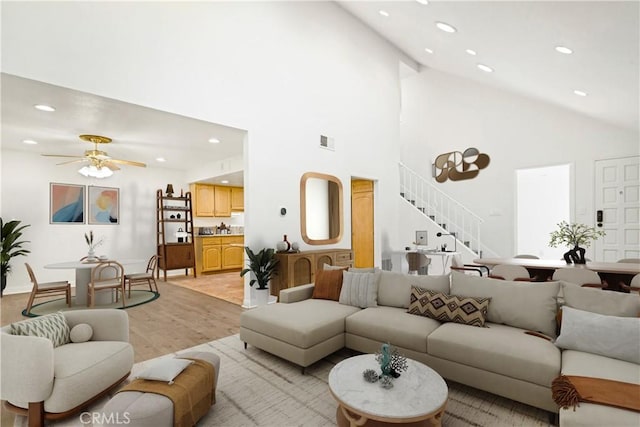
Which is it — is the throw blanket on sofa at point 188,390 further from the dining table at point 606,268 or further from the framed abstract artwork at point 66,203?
the framed abstract artwork at point 66,203

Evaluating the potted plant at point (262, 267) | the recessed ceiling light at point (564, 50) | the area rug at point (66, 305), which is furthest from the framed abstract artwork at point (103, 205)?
the recessed ceiling light at point (564, 50)

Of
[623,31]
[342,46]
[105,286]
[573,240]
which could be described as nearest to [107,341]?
[105,286]

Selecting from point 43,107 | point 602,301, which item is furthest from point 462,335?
point 43,107

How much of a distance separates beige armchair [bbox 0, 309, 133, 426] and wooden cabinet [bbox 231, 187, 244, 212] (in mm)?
6723

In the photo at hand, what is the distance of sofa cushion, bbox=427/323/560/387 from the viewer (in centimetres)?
203

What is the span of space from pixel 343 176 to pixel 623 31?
4361 millimetres

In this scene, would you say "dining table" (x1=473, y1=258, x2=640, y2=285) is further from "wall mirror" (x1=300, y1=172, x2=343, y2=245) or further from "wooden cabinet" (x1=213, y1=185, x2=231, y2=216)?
"wooden cabinet" (x1=213, y1=185, x2=231, y2=216)

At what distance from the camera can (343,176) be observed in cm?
648

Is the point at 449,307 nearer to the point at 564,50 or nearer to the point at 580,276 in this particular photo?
the point at 580,276

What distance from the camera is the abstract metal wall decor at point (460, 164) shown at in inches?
302

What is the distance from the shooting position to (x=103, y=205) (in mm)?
6824

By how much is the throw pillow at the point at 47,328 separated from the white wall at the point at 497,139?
26.3 feet

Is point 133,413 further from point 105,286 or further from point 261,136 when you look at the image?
point 261,136

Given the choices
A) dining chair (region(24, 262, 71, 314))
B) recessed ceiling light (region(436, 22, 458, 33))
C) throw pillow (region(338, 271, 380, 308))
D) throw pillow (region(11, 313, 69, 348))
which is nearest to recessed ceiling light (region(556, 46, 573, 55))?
recessed ceiling light (region(436, 22, 458, 33))
